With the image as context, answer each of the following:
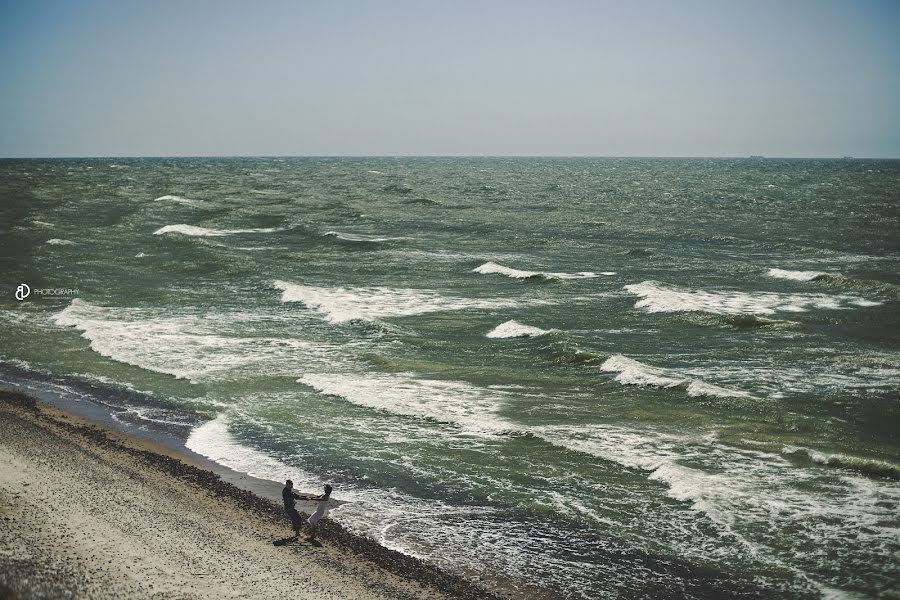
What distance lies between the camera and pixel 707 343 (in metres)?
31.6

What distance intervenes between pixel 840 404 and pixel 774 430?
12.1ft

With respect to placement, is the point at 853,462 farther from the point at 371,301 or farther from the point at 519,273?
the point at 519,273

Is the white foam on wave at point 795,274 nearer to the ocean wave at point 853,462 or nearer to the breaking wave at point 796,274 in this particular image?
the breaking wave at point 796,274

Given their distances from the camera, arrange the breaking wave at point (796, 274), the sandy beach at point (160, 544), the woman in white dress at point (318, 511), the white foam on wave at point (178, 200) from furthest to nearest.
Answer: the white foam on wave at point (178, 200) < the breaking wave at point (796, 274) < the woman in white dress at point (318, 511) < the sandy beach at point (160, 544)

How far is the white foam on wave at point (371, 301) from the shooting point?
124ft

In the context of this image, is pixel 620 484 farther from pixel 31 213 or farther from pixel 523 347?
pixel 31 213

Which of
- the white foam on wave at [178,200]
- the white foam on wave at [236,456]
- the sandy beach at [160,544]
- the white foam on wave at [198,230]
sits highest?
the white foam on wave at [178,200]

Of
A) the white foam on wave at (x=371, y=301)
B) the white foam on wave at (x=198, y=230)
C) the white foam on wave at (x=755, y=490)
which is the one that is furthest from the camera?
the white foam on wave at (x=198, y=230)

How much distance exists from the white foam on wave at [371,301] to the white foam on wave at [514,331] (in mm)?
5034

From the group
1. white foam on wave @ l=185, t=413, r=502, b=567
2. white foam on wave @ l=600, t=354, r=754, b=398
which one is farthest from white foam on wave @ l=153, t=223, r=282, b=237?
white foam on wave @ l=185, t=413, r=502, b=567

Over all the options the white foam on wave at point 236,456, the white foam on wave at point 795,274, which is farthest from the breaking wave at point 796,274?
the white foam on wave at point 236,456

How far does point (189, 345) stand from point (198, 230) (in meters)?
42.9

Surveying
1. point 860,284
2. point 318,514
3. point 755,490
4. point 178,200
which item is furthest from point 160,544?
point 178,200

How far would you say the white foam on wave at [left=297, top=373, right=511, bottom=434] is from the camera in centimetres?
2288
